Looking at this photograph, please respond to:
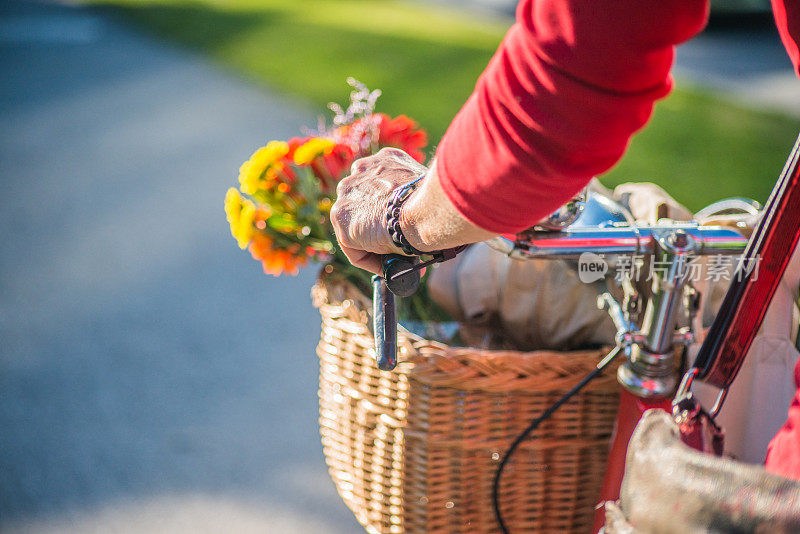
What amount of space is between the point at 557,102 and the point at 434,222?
0.62ft

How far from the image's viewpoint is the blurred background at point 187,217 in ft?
6.97

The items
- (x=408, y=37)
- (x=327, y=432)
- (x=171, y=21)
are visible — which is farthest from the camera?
A: (x=171, y=21)

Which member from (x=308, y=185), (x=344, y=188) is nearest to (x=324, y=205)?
(x=308, y=185)

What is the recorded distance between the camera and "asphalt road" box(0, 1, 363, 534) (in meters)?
2.05

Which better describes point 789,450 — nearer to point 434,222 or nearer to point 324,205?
point 434,222

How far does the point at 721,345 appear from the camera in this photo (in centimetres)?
88

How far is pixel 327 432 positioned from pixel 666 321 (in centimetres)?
61

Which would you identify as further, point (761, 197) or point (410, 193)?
point (761, 197)

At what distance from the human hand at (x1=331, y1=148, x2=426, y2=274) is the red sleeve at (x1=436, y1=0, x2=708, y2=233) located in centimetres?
17

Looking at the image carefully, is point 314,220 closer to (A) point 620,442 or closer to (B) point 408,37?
(A) point 620,442

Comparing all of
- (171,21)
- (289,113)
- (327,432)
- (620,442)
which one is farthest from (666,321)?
(171,21)

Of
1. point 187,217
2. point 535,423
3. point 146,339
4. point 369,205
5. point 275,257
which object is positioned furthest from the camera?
point 187,217

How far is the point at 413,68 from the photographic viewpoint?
5.53 m

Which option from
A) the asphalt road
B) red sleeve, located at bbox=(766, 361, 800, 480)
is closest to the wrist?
red sleeve, located at bbox=(766, 361, 800, 480)
